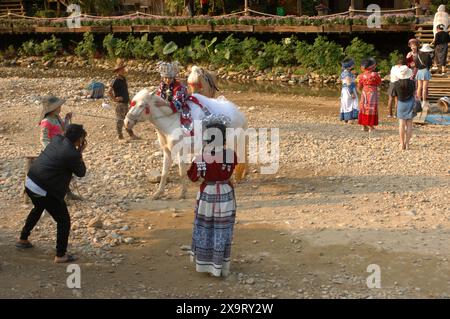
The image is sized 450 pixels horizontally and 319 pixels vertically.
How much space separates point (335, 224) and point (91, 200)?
11.3ft

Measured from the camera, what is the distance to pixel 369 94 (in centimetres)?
1357

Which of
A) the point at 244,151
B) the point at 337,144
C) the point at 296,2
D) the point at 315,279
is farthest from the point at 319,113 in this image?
the point at 296,2

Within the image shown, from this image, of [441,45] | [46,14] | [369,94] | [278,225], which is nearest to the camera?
[278,225]

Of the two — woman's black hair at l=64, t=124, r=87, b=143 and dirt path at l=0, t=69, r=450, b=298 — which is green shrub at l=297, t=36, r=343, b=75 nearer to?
dirt path at l=0, t=69, r=450, b=298

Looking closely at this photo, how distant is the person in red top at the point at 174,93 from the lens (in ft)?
32.0

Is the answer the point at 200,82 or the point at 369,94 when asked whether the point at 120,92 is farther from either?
the point at 369,94

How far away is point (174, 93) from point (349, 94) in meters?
5.94

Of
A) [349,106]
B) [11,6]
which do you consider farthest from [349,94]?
[11,6]

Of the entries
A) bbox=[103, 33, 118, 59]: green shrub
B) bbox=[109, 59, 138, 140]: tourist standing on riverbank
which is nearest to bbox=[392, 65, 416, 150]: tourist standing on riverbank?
bbox=[109, 59, 138, 140]: tourist standing on riverbank

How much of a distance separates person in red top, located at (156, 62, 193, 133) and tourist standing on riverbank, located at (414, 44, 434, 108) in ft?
24.9

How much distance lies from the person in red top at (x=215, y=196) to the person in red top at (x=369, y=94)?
6959 millimetres

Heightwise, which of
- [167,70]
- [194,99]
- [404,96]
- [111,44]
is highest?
[111,44]

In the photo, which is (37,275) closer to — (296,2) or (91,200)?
(91,200)

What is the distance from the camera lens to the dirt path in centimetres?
705
